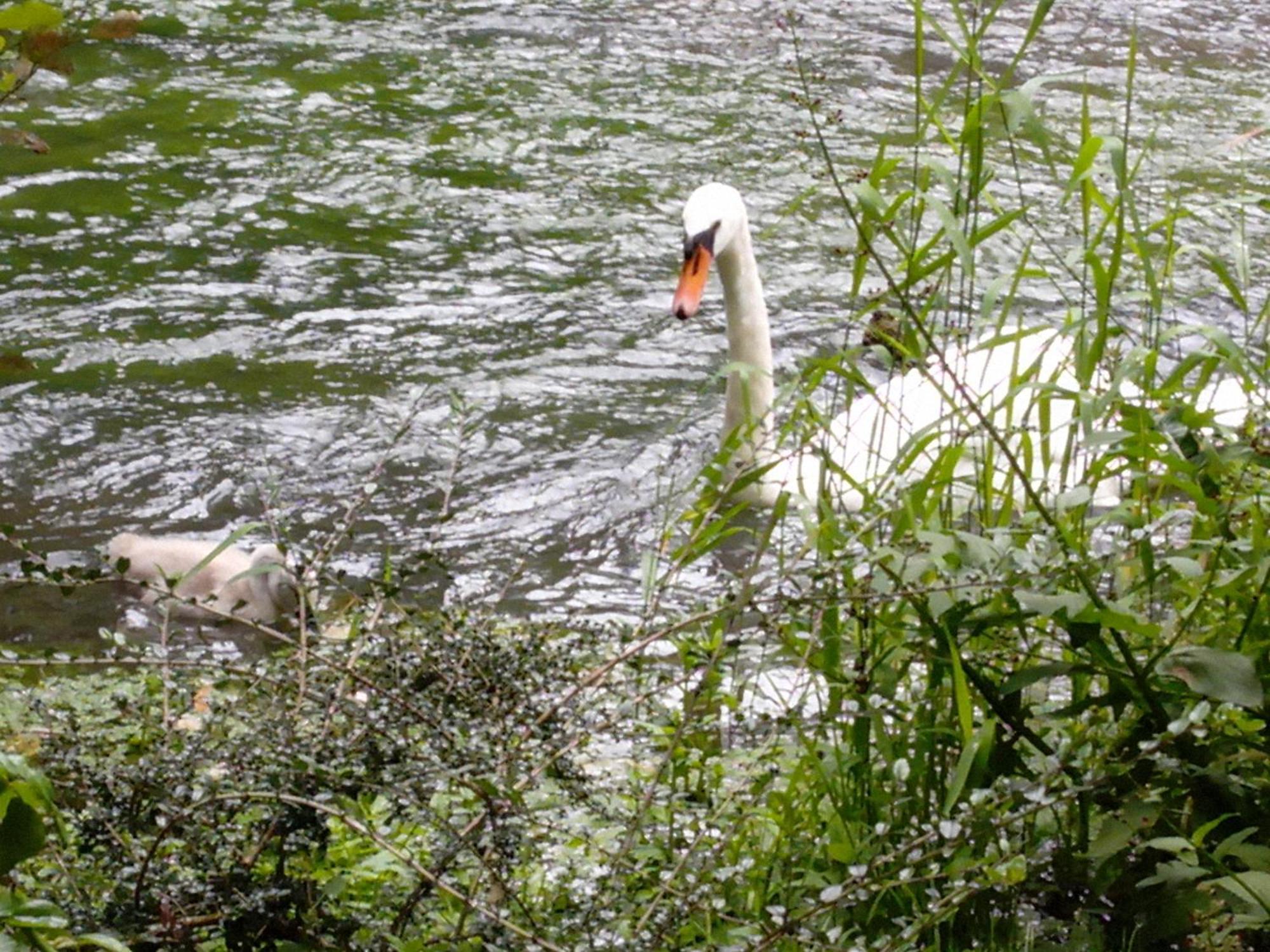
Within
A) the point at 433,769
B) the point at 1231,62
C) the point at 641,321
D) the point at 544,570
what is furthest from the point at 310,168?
the point at 433,769

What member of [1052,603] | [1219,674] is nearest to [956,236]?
[1052,603]

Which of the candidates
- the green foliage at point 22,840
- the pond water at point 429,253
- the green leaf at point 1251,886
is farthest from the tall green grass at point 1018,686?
the green foliage at point 22,840

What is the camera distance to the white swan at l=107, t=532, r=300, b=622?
5.45 meters

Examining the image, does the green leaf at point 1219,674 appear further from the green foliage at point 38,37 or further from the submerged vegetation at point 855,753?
the green foliage at point 38,37

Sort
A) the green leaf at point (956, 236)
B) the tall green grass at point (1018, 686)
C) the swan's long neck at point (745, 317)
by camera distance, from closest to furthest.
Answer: the tall green grass at point (1018, 686) < the green leaf at point (956, 236) < the swan's long neck at point (745, 317)

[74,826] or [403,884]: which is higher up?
[74,826]

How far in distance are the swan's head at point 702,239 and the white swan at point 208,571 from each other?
5.22 ft

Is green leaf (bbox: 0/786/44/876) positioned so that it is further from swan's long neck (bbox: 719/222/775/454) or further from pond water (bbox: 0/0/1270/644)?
swan's long neck (bbox: 719/222/775/454)

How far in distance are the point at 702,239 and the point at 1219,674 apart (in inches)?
140

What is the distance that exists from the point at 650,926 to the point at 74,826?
917 mm

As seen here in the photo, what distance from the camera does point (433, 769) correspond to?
2.40 metres

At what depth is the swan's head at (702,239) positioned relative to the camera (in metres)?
5.78

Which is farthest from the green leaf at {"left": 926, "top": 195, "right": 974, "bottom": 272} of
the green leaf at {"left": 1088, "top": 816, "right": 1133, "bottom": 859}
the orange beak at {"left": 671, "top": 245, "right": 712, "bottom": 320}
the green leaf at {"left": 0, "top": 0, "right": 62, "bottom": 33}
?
the orange beak at {"left": 671, "top": 245, "right": 712, "bottom": 320}

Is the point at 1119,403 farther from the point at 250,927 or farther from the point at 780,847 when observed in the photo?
the point at 250,927
